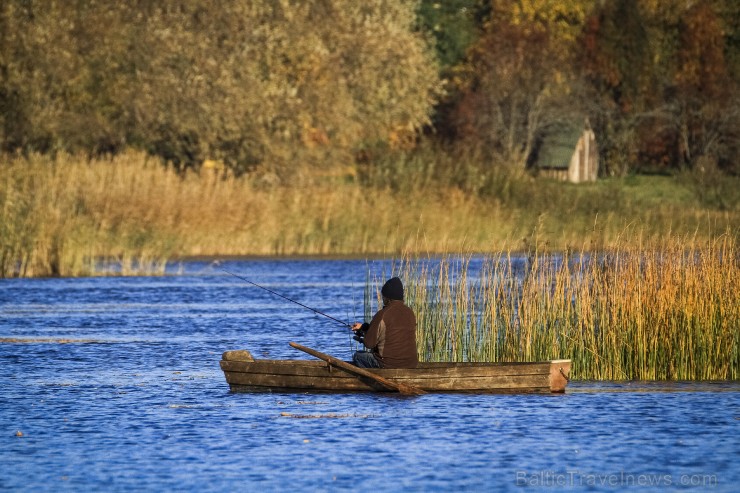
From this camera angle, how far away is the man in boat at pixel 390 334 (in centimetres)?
1677

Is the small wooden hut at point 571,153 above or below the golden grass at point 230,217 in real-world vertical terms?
above

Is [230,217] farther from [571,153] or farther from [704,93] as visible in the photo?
[704,93]

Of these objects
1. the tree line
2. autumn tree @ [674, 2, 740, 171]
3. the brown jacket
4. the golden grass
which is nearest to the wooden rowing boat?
the brown jacket

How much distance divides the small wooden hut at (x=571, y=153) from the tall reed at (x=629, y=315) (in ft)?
171

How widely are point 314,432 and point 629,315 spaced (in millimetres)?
4825

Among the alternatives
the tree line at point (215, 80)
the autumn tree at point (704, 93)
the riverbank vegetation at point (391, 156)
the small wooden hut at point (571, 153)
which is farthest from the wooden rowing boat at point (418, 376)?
the small wooden hut at point (571, 153)

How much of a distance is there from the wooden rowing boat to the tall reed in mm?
1417

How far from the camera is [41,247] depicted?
34562mm

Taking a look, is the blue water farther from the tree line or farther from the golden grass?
the tree line

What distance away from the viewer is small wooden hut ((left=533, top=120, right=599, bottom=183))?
7138 cm

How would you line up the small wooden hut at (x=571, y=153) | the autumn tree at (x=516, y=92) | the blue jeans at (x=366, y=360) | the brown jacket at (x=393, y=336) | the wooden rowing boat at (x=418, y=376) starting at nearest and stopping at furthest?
the brown jacket at (x=393, y=336) → the wooden rowing boat at (x=418, y=376) → the blue jeans at (x=366, y=360) → the autumn tree at (x=516, y=92) → the small wooden hut at (x=571, y=153)

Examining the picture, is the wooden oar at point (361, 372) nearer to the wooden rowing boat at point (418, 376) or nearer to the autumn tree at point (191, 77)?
the wooden rowing boat at point (418, 376)

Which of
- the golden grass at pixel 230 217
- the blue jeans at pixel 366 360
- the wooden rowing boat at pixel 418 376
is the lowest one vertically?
the wooden rowing boat at pixel 418 376

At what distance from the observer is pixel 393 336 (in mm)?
17000
